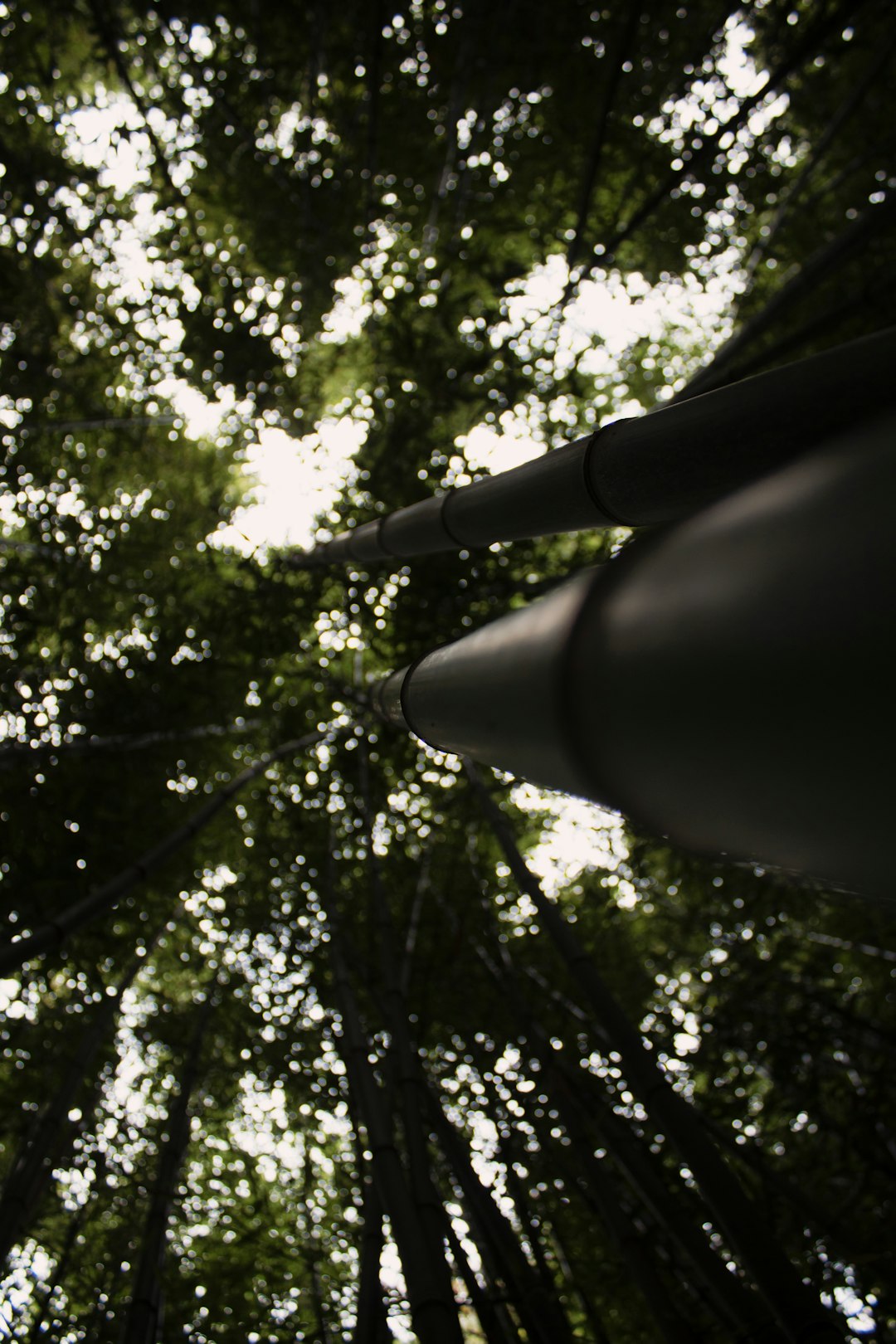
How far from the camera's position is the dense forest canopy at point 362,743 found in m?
2.84

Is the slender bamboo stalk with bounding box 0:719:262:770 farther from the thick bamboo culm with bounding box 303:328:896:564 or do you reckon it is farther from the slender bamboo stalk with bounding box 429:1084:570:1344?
the thick bamboo culm with bounding box 303:328:896:564

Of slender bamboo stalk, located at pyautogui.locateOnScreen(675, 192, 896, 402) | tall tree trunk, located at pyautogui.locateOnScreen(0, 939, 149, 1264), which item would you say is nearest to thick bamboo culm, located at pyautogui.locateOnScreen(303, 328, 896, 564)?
slender bamboo stalk, located at pyautogui.locateOnScreen(675, 192, 896, 402)

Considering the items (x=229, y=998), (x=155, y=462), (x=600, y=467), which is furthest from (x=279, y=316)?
(x=600, y=467)

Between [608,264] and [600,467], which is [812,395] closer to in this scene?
[600,467]

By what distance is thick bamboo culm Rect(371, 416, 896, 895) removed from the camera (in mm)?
560

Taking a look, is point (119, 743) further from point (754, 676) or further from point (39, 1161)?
point (754, 676)

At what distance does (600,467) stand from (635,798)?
543 millimetres

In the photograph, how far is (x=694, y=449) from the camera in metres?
0.94

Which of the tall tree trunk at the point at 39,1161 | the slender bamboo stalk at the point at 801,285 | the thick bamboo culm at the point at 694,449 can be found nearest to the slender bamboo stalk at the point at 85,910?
the tall tree trunk at the point at 39,1161

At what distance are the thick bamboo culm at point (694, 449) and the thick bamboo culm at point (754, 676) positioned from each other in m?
0.12

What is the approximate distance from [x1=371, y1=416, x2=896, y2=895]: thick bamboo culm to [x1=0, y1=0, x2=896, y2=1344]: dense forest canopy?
5.01 feet

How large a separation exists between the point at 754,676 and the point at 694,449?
17.3 inches

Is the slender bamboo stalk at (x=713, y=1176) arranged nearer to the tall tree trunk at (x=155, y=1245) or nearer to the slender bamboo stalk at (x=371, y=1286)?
the slender bamboo stalk at (x=371, y=1286)

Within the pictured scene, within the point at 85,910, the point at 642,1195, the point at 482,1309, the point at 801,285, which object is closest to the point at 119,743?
the point at 85,910
